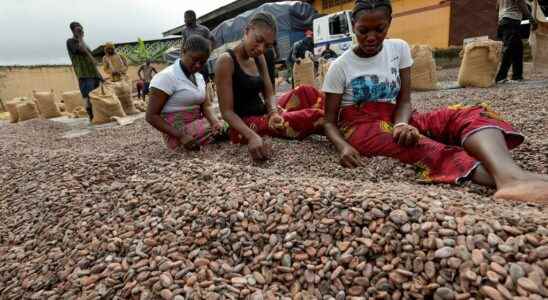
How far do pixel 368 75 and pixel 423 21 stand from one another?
329 inches

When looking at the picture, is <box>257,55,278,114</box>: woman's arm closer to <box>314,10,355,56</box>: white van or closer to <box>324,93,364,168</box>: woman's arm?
<box>324,93,364,168</box>: woman's arm

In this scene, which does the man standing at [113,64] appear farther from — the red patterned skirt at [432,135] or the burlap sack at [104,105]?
the red patterned skirt at [432,135]

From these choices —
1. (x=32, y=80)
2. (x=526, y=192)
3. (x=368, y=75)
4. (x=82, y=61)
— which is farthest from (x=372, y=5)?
(x=32, y=80)

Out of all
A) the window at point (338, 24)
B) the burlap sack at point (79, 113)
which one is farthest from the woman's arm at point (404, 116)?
the window at point (338, 24)

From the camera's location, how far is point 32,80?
13328 mm

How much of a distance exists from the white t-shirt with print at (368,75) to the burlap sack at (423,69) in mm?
3520

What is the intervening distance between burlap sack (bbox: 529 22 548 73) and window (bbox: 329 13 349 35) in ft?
16.2

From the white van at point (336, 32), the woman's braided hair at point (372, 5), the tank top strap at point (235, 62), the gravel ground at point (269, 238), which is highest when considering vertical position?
the white van at point (336, 32)

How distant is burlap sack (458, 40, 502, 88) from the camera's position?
4.72 m

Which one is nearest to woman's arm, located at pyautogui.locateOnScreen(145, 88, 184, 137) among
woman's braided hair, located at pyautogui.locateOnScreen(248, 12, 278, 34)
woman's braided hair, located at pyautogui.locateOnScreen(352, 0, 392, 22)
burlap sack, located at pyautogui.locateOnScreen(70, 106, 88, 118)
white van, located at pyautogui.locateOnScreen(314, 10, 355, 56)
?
woman's braided hair, located at pyautogui.locateOnScreen(248, 12, 278, 34)

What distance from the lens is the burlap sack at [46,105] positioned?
7541 mm

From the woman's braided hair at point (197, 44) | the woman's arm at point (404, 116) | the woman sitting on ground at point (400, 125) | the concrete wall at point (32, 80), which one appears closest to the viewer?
the woman sitting on ground at point (400, 125)

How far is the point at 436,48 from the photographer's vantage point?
8.78 meters

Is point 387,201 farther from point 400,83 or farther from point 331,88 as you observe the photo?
point 400,83
